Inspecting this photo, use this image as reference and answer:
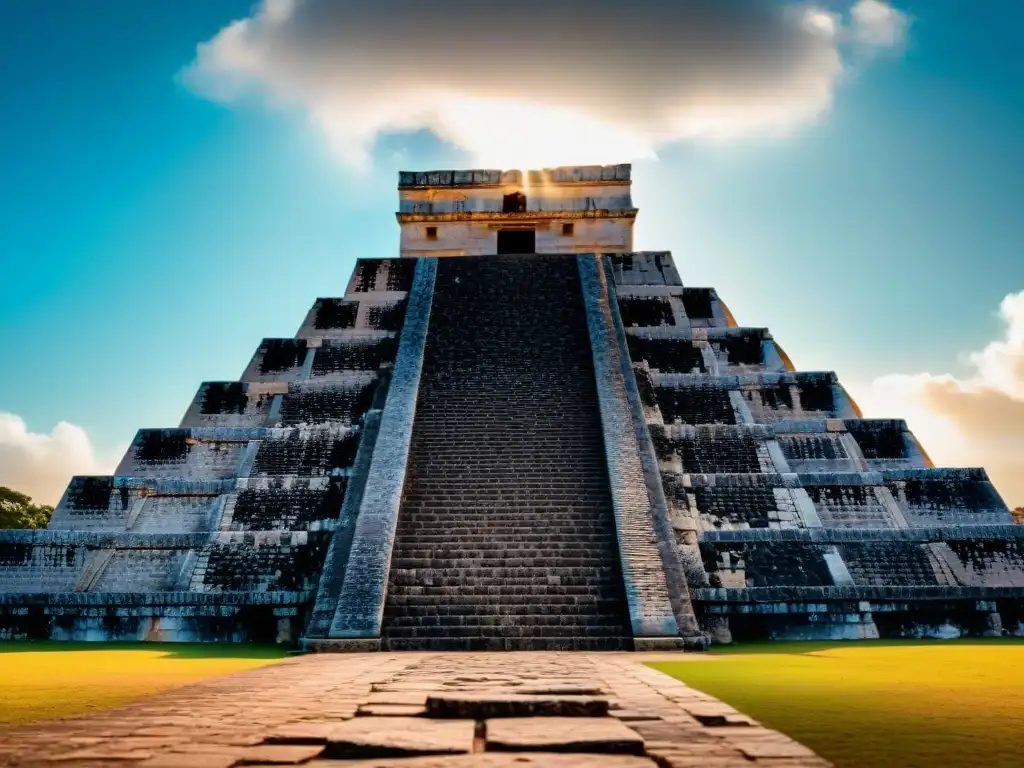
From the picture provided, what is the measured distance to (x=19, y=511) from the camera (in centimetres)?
2297

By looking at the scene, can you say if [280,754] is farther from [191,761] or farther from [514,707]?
[514,707]

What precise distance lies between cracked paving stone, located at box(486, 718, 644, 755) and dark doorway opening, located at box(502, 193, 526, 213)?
17.8m

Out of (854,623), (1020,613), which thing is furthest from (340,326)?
(1020,613)

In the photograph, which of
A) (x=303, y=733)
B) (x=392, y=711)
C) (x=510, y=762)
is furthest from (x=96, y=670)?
(x=510, y=762)

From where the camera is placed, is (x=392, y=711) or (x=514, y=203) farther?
(x=514, y=203)

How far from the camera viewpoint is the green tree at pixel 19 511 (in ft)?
73.3

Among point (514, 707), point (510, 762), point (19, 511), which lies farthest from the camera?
point (19, 511)

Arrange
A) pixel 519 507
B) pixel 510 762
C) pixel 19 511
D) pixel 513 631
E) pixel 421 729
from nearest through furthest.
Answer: pixel 510 762 → pixel 421 729 → pixel 513 631 → pixel 519 507 → pixel 19 511

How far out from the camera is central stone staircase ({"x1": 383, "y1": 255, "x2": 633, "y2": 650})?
7.52m

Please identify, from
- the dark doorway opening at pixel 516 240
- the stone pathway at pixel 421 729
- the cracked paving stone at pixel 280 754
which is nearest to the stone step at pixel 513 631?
the stone pathway at pixel 421 729

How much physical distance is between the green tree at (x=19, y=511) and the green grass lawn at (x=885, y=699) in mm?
22514

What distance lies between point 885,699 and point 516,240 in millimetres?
16974

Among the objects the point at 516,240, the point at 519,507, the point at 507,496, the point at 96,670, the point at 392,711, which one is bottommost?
the point at 96,670

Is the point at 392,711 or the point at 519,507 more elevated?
the point at 519,507
